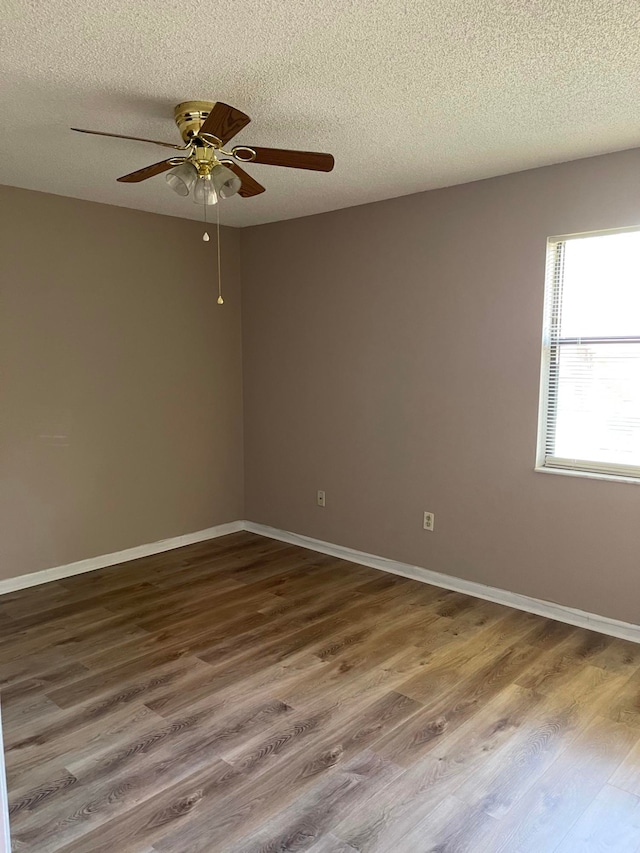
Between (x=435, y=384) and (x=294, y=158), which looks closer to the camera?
(x=294, y=158)

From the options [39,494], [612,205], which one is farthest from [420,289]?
[39,494]

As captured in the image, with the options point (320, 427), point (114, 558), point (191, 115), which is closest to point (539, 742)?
point (320, 427)

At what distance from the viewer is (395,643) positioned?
3232mm

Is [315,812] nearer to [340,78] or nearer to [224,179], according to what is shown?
[224,179]

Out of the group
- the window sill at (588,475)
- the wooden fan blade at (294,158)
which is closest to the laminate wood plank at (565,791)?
the window sill at (588,475)

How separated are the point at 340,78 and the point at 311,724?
98.6 inches

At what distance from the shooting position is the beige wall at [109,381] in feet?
12.8

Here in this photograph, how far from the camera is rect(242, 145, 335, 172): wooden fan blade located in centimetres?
241

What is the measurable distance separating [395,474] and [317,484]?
29.1 inches

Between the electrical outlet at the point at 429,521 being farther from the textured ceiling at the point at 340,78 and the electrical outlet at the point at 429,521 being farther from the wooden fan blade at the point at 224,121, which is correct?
the wooden fan blade at the point at 224,121

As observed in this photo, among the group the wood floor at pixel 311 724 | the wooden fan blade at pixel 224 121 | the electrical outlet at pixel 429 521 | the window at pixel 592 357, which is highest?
the wooden fan blade at pixel 224 121

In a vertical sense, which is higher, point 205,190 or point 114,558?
point 205,190

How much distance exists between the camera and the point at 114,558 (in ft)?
14.6

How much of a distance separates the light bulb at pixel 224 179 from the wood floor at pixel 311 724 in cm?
216
